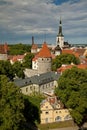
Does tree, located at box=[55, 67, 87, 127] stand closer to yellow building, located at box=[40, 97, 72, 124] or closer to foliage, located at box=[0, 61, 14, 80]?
yellow building, located at box=[40, 97, 72, 124]

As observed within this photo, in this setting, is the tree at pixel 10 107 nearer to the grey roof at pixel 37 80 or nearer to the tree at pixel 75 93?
the tree at pixel 75 93

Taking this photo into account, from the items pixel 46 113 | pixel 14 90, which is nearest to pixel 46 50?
pixel 46 113

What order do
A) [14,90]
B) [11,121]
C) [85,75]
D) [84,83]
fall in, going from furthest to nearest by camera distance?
[85,75] < [84,83] < [14,90] < [11,121]

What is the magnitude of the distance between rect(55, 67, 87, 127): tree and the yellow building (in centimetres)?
94

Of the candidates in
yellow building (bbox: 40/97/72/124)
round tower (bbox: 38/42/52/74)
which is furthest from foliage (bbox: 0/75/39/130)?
round tower (bbox: 38/42/52/74)

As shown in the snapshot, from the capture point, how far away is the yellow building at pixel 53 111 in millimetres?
40656

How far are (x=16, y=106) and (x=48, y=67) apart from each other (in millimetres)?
30560

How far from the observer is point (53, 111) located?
41.1 m

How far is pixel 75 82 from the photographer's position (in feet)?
138

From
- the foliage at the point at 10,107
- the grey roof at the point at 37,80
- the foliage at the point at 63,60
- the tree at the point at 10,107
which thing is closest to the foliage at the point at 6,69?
the grey roof at the point at 37,80

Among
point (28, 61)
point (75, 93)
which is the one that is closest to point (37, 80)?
point (75, 93)

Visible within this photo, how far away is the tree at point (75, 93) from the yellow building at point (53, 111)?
0.94 meters

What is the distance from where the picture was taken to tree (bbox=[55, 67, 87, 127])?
3969cm

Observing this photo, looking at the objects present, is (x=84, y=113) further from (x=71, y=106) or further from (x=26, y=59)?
(x=26, y=59)
